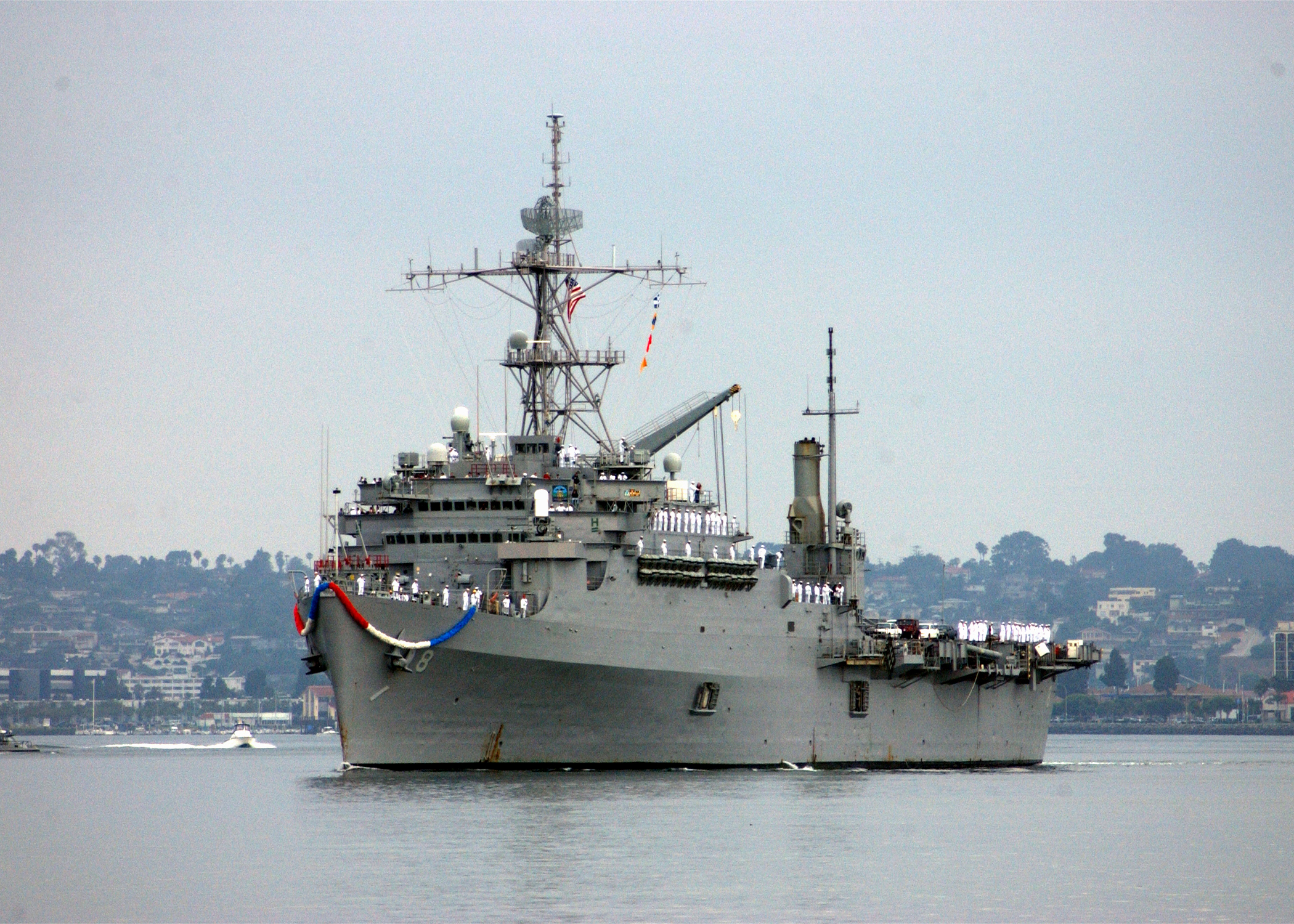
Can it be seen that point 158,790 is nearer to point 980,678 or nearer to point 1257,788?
point 980,678

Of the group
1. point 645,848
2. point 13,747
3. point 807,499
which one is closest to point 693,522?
point 807,499

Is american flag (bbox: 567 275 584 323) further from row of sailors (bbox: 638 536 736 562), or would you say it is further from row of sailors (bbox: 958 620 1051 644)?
row of sailors (bbox: 958 620 1051 644)

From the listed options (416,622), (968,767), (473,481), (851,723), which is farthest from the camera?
(968,767)

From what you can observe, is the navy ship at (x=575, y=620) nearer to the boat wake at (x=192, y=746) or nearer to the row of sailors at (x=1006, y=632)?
the row of sailors at (x=1006, y=632)

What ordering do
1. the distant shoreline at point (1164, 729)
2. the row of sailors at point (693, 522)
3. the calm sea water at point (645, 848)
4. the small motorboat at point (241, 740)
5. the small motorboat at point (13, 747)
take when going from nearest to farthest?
the calm sea water at point (645, 848) < the row of sailors at point (693, 522) < the small motorboat at point (13, 747) < the small motorboat at point (241, 740) < the distant shoreline at point (1164, 729)

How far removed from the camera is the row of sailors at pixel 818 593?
62281 mm

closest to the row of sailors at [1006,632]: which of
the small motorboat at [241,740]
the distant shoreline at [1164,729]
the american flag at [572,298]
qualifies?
the american flag at [572,298]

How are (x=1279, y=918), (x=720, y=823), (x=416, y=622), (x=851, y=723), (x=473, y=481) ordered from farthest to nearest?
(x=851, y=723) < (x=473, y=481) < (x=416, y=622) < (x=720, y=823) < (x=1279, y=918)

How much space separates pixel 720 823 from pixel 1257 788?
86.7ft

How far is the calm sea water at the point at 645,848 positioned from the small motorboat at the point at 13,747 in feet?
117

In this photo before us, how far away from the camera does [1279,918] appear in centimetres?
3197

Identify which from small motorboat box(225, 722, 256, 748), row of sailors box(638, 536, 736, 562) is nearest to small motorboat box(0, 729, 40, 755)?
small motorboat box(225, 722, 256, 748)

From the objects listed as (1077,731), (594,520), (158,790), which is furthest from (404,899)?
(1077,731)

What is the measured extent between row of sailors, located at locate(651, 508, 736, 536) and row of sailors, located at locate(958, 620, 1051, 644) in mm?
10507
